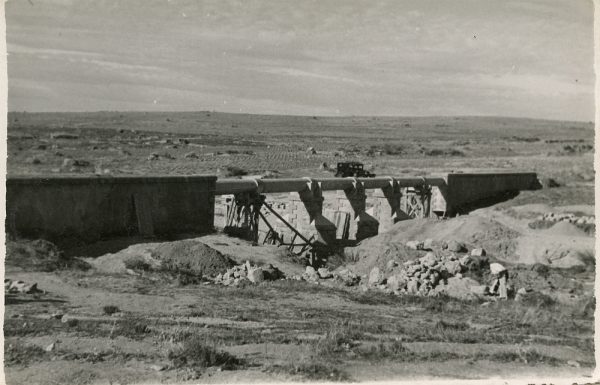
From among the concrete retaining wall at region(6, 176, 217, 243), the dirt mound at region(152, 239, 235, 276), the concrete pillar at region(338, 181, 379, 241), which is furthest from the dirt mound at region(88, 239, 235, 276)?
the concrete pillar at region(338, 181, 379, 241)

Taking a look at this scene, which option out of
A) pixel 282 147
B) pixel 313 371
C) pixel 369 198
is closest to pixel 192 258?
pixel 313 371

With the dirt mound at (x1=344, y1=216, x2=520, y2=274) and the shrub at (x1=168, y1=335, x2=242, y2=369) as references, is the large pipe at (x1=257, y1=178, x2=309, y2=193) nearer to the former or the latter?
the dirt mound at (x1=344, y1=216, x2=520, y2=274)

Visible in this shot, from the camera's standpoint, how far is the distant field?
4562 centimetres

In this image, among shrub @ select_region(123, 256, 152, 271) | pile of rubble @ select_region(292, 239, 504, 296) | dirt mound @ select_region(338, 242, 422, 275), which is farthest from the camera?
dirt mound @ select_region(338, 242, 422, 275)

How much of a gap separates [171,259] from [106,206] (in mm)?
3619

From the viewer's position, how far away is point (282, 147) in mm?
69750

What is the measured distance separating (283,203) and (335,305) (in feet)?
56.0

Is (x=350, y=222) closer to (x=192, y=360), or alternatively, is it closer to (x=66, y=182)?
(x=66, y=182)

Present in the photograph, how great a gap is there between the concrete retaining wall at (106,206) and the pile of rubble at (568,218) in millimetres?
15239

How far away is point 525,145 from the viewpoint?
228ft

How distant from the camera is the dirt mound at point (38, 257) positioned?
15.1 m

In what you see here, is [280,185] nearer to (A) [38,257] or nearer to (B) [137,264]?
(B) [137,264]

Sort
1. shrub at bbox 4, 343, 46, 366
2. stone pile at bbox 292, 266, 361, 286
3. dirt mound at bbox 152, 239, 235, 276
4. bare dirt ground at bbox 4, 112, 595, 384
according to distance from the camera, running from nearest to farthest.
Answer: shrub at bbox 4, 343, 46, 366
bare dirt ground at bbox 4, 112, 595, 384
dirt mound at bbox 152, 239, 235, 276
stone pile at bbox 292, 266, 361, 286

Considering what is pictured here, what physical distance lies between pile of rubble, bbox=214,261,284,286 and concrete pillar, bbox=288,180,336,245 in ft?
29.3
